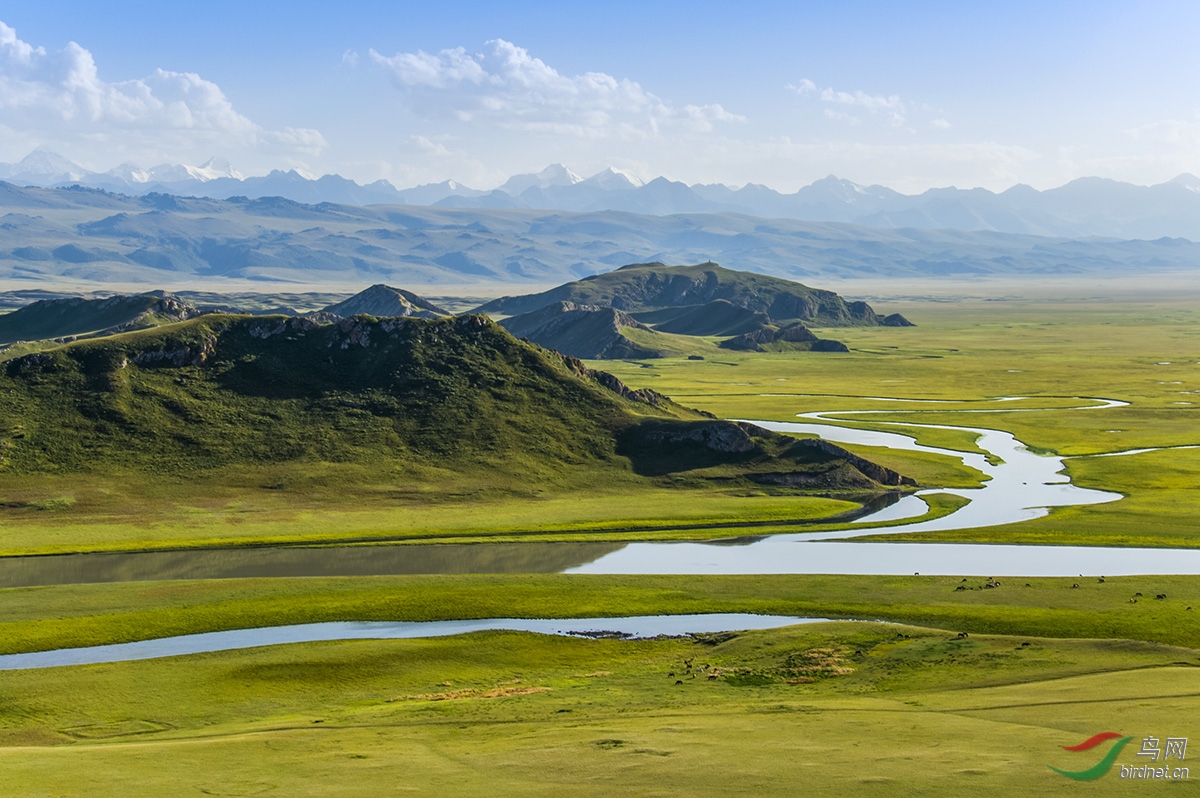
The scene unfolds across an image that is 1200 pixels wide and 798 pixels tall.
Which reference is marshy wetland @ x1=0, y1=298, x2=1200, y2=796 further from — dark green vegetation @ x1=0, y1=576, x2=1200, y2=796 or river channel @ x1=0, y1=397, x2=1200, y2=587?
river channel @ x1=0, y1=397, x2=1200, y2=587

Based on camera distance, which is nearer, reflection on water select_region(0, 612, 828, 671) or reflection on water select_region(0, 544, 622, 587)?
reflection on water select_region(0, 612, 828, 671)

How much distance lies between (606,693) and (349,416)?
84.9 meters

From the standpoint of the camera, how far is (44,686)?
191 ft

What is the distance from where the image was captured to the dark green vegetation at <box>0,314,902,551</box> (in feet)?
352

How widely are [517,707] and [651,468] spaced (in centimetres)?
7529

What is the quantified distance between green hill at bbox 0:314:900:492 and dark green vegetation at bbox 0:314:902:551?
273 millimetres

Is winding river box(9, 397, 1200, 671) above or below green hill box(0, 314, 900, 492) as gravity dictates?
below

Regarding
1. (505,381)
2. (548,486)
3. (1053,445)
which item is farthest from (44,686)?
(1053,445)

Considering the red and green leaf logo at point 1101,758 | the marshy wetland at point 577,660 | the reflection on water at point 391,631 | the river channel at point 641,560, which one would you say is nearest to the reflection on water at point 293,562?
the river channel at point 641,560

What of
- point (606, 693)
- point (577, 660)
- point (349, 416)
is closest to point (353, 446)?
point (349, 416)

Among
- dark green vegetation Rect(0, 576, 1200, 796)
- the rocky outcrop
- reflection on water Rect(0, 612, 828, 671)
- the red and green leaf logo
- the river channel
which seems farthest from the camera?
the rocky outcrop

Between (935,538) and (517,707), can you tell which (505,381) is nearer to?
(935,538)

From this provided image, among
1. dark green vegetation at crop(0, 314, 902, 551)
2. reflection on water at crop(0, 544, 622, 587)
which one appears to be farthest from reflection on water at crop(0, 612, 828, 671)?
dark green vegetation at crop(0, 314, 902, 551)

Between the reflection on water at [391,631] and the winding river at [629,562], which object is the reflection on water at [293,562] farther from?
the reflection on water at [391,631]
